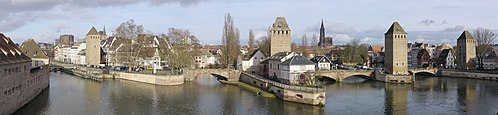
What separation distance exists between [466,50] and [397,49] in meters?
21.2

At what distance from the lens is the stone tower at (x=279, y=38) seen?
65875 millimetres

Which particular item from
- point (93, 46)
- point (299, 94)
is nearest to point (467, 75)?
point (299, 94)

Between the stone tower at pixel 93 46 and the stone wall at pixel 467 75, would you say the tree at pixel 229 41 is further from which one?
the stone wall at pixel 467 75

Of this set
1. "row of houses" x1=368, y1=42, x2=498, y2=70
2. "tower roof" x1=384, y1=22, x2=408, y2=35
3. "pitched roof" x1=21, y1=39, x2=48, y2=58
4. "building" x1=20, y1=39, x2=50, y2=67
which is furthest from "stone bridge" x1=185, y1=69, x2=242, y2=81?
"row of houses" x1=368, y1=42, x2=498, y2=70

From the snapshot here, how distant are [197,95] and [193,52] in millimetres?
26859

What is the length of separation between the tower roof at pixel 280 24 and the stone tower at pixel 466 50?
38093 mm

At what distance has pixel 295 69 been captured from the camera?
52.1 meters

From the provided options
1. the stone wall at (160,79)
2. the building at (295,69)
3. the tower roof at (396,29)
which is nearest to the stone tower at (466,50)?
the tower roof at (396,29)

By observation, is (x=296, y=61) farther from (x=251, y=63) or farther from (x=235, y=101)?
(x=251, y=63)

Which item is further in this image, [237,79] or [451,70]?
[451,70]

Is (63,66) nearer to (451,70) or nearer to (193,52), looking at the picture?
(193,52)

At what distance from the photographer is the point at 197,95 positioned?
4644 cm

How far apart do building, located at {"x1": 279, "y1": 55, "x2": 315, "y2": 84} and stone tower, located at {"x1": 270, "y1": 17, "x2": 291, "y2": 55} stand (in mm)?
12005

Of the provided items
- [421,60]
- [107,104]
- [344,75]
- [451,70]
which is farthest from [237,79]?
[421,60]
